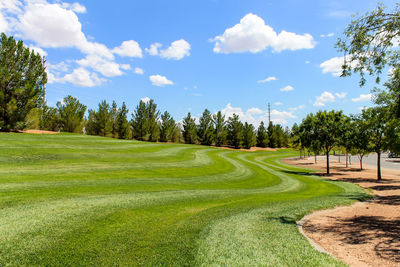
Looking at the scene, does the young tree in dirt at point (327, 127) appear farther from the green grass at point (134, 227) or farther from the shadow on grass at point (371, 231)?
the shadow on grass at point (371, 231)

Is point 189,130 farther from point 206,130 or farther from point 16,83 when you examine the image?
point 16,83

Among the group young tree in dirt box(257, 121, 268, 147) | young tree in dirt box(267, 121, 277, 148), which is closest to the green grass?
young tree in dirt box(257, 121, 268, 147)

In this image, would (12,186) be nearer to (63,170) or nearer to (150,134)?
(63,170)

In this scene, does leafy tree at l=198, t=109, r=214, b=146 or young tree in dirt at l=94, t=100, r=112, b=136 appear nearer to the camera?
young tree in dirt at l=94, t=100, r=112, b=136

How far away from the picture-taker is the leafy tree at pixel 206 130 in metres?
59.7

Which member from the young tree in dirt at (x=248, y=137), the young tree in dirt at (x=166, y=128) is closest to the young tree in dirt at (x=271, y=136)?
the young tree in dirt at (x=248, y=137)

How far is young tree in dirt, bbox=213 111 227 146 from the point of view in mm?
61656

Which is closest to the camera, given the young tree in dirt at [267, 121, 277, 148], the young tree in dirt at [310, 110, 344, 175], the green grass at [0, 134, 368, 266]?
the green grass at [0, 134, 368, 266]

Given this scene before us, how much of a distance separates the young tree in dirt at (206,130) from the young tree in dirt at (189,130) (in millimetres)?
2076

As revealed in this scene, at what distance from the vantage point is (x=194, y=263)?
4082mm

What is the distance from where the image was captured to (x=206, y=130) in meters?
60.1

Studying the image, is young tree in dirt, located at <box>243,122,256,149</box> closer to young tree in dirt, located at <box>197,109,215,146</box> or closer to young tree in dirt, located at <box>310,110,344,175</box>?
A: young tree in dirt, located at <box>197,109,215,146</box>

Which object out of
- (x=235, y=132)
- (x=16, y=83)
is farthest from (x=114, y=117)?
(x=235, y=132)

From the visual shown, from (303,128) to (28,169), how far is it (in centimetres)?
2791
